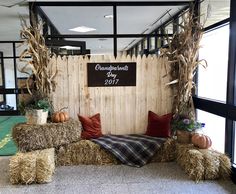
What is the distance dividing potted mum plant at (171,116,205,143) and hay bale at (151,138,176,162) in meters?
0.15

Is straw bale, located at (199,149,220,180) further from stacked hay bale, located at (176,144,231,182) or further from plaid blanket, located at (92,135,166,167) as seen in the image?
plaid blanket, located at (92,135,166,167)

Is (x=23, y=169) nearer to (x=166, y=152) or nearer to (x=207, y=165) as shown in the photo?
(x=166, y=152)

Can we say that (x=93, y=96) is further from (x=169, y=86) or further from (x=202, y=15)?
(x=202, y=15)

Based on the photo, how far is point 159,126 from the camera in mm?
4258

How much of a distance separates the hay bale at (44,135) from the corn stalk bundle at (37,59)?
0.71m

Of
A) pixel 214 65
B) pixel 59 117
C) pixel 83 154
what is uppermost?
pixel 214 65

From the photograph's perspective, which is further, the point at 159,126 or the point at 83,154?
the point at 159,126

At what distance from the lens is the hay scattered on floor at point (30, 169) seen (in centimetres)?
321

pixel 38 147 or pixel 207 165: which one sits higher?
pixel 38 147

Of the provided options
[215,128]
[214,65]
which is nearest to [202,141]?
[215,128]

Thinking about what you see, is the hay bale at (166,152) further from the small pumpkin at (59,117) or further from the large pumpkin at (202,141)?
the small pumpkin at (59,117)

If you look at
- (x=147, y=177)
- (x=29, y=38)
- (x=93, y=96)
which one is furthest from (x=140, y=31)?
(x=147, y=177)

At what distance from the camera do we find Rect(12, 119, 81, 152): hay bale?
3494mm

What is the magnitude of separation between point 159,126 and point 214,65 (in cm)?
134
